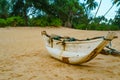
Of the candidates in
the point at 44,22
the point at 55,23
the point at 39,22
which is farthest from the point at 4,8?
the point at 55,23

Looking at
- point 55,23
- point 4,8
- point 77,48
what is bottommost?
point 77,48

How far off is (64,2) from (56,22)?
6.61ft

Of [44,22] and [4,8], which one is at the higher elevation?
[4,8]

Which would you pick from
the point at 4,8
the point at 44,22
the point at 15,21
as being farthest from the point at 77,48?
the point at 4,8

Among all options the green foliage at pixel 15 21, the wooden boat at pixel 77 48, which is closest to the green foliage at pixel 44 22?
the green foliage at pixel 15 21

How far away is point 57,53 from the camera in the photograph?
7.26 metres

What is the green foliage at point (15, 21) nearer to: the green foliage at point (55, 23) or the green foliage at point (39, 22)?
the green foliage at point (39, 22)

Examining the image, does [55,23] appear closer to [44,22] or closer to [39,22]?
[44,22]

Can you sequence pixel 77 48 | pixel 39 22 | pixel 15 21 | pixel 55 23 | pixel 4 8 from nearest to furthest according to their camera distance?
pixel 77 48 < pixel 15 21 < pixel 39 22 < pixel 55 23 < pixel 4 8

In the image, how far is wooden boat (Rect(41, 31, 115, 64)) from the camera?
5.61 metres

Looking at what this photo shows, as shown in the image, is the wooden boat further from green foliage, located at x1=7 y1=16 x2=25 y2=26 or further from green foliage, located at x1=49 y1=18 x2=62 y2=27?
green foliage, located at x1=49 y1=18 x2=62 y2=27

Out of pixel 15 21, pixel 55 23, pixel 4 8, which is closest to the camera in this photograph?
pixel 15 21

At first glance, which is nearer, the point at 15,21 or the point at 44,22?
the point at 15,21

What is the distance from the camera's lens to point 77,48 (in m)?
6.29
